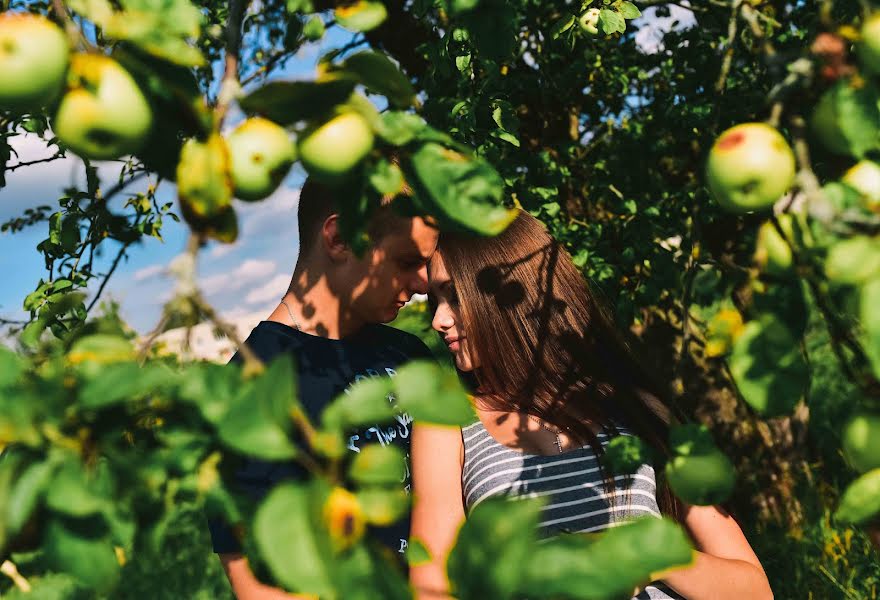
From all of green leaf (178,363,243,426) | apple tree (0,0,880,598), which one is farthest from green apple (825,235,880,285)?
green leaf (178,363,243,426)

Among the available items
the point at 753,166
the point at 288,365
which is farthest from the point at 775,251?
the point at 288,365

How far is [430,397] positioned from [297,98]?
0.32 meters

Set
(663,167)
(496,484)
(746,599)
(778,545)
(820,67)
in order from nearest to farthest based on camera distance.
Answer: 1. (820,67)
2. (746,599)
3. (496,484)
4. (778,545)
5. (663,167)

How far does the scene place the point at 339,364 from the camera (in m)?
1.90

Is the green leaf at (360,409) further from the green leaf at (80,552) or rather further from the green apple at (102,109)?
the green apple at (102,109)

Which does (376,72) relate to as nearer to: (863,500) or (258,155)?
(258,155)

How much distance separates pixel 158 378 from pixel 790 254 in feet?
1.90

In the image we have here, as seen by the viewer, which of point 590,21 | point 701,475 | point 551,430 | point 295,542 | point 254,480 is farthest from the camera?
point 551,430

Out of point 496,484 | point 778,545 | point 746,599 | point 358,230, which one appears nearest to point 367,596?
point 358,230

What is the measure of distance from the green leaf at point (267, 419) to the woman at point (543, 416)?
1.23 meters

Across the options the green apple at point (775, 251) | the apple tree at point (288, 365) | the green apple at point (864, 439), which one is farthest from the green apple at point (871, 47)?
the green apple at point (864, 439)

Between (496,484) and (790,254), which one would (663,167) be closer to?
(496,484)

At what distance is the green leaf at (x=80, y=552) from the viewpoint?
0.57 meters

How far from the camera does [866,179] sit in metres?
0.66
